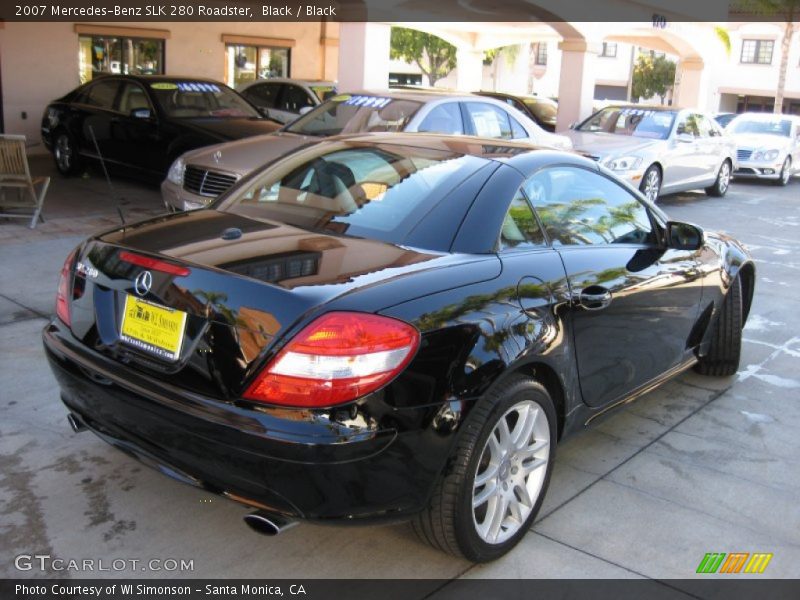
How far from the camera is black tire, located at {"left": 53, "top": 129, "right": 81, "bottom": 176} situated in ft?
40.5

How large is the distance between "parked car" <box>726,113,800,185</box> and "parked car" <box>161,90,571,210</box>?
8269 millimetres

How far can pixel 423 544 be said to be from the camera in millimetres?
3381

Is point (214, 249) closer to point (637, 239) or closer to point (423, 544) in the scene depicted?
point (423, 544)

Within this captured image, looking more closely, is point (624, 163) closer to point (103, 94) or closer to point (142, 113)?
point (142, 113)

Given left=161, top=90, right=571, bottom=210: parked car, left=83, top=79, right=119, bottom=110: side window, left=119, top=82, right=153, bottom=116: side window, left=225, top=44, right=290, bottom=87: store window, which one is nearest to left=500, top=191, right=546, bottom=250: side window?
left=161, top=90, right=571, bottom=210: parked car

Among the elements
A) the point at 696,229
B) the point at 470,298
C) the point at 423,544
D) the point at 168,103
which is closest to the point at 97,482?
the point at 423,544

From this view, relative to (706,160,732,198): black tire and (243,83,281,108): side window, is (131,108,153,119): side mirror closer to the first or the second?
(243,83,281,108): side window

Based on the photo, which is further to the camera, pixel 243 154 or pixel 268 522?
pixel 243 154

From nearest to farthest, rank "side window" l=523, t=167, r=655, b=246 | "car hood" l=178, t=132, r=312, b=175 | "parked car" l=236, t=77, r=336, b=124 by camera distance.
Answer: "side window" l=523, t=167, r=655, b=246, "car hood" l=178, t=132, r=312, b=175, "parked car" l=236, t=77, r=336, b=124

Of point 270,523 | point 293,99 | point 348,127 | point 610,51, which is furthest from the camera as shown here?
point 610,51

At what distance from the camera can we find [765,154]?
57.2ft

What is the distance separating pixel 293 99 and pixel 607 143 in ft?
18.8

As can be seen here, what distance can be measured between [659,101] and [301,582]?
171 ft

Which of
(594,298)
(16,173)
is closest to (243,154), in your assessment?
(16,173)
